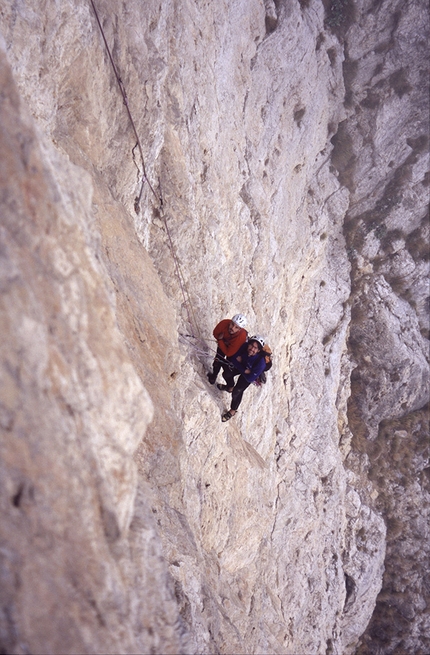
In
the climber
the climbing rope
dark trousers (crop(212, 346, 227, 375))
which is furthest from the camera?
dark trousers (crop(212, 346, 227, 375))

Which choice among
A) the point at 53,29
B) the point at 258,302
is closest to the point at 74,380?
the point at 53,29

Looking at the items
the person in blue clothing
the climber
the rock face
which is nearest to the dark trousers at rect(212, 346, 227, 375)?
the climber

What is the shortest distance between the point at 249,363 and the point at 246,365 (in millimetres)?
106

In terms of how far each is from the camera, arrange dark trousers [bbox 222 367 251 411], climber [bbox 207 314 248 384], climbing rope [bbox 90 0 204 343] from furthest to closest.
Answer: dark trousers [bbox 222 367 251 411] < climber [bbox 207 314 248 384] < climbing rope [bbox 90 0 204 343]

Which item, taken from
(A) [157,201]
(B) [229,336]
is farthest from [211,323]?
(A) [157,201]

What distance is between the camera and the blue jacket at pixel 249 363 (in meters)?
9.77

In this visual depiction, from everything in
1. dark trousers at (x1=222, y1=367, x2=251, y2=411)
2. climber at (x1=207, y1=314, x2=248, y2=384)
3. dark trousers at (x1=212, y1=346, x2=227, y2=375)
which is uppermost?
climber at (x1=207, y1=314, x2=248, y2=384)

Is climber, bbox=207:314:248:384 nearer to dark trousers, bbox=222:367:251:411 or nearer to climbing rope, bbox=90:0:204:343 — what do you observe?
dark trousers, bbox=222:367:251:411

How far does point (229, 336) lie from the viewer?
32.2 ft

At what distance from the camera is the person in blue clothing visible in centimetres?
975

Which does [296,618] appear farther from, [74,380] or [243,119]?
[243,119]

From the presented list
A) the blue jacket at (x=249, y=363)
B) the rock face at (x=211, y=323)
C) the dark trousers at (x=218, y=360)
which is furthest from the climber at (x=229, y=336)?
the rock face at (x=211, y=323)

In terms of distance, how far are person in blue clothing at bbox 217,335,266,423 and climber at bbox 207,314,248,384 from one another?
0.13m

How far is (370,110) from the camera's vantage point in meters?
18.1
